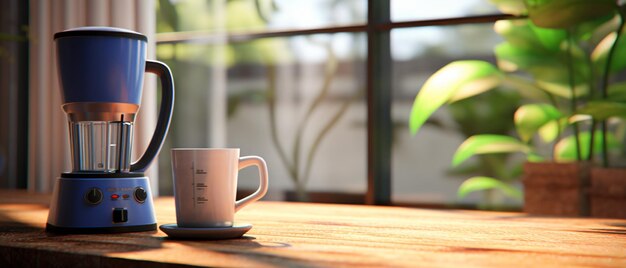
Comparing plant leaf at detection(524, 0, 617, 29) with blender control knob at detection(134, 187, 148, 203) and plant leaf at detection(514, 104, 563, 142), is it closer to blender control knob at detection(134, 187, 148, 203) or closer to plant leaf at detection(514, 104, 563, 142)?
plant leaf at detection(514, 104, 563, 142)

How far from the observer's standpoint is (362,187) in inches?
120

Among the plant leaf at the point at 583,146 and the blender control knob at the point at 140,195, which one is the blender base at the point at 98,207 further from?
the plant leaf at the point at 583,146

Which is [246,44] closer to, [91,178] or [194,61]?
[194,61]

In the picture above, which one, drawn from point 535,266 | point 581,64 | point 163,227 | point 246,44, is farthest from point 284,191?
point 535,266

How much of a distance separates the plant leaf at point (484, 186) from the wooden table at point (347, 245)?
133cm

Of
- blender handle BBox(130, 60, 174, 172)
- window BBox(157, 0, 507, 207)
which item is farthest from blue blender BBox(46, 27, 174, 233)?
window BBox(157, 0, 507, 207)

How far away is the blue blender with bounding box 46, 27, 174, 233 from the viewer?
4.07ft

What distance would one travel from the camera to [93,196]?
124cm

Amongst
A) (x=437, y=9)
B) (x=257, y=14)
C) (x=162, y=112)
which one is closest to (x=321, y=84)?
(x=257, y=14)

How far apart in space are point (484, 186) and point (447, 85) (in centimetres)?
52

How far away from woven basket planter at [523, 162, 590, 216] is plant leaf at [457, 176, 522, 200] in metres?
0.48

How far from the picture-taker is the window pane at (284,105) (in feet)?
10.0

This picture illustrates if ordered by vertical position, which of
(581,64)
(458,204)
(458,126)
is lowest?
(458,204)

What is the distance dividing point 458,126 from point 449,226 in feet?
5.48
